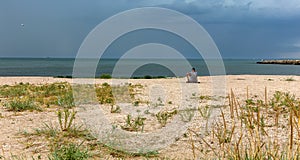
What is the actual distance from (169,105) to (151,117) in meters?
1.68

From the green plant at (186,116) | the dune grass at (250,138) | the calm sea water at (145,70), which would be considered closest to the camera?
the dune grass at (250,138)

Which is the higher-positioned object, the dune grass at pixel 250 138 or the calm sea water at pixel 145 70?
the calm sea water at pixel 145 70

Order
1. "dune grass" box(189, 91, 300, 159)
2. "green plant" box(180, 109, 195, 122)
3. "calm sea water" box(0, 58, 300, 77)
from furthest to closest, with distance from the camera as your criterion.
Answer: "calm sea water" box(0, 58, 300, 77) < "green plant" box(180, 109, 195, 122) < "dune grass" box(189, 91, 300, 159)

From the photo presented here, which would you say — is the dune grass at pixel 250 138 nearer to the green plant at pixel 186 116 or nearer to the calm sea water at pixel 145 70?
the green plant at pixel 186 116

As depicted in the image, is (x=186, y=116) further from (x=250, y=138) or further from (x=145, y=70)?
(x=145, y=70)

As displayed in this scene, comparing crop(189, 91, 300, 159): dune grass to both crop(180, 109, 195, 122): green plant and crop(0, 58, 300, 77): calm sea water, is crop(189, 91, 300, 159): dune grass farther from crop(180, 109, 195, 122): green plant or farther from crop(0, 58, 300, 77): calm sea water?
crop(0, 58, 300, 77): calm sea water

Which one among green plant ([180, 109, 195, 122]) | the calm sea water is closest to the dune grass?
green plant ([180, 109, 195, 122])

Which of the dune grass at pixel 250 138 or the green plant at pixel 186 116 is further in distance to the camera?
the green plant at pixel 186 116

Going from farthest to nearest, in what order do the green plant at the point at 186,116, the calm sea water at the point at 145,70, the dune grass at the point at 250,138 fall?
the calm sea water at the point at 145,70 → the green plant at the point at 186,116 → the dune grass at the point at 250,138

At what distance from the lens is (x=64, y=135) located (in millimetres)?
4668

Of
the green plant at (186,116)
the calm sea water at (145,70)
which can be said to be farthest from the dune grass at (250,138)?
the calm sea water at (145,70)

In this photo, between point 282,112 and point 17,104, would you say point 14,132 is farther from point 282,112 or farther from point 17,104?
point 282,112

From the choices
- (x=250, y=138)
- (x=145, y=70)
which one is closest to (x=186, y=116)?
(x=250, y=138)

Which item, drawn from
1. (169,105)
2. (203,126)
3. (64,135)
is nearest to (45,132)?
(64,135)
